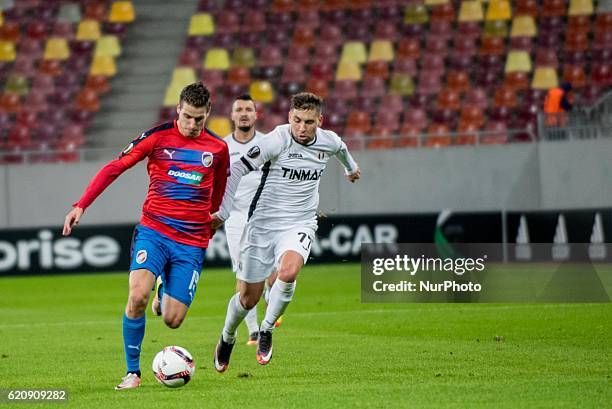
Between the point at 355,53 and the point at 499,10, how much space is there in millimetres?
3213

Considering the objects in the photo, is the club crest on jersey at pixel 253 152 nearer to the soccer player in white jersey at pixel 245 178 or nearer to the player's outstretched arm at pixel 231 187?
the player's outstretched arm at pixel 231 187

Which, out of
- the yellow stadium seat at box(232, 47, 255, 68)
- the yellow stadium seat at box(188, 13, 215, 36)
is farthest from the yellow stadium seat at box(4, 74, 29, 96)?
the yellow stadium seat at box(232, 47, 255, 68)

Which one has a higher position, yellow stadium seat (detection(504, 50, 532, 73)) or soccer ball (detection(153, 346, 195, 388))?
yellow stadium seat (detection(504, 50, 532, 73))

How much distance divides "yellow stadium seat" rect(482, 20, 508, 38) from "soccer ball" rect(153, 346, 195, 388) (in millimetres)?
18893

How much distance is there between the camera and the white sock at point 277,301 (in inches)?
368

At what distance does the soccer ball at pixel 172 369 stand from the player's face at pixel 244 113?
3960mm

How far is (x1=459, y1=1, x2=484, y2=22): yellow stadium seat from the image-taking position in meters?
26.2

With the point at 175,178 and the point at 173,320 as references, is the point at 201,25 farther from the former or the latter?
the point at 173,320

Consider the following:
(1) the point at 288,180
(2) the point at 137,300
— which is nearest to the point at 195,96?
(2) the point at 137,300

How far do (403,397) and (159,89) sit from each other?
20.3 m

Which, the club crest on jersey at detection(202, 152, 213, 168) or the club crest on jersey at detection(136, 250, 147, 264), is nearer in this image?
the club crest on jersey at detection(136, 250, 147, 264)

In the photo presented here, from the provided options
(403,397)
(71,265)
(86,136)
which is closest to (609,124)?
(71,265)

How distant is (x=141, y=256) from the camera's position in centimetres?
824

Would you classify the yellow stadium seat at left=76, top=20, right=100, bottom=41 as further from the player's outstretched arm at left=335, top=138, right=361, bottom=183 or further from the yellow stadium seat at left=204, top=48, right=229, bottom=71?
the player's outstretched arm at left=335, top=138, right=361, bottom=183
